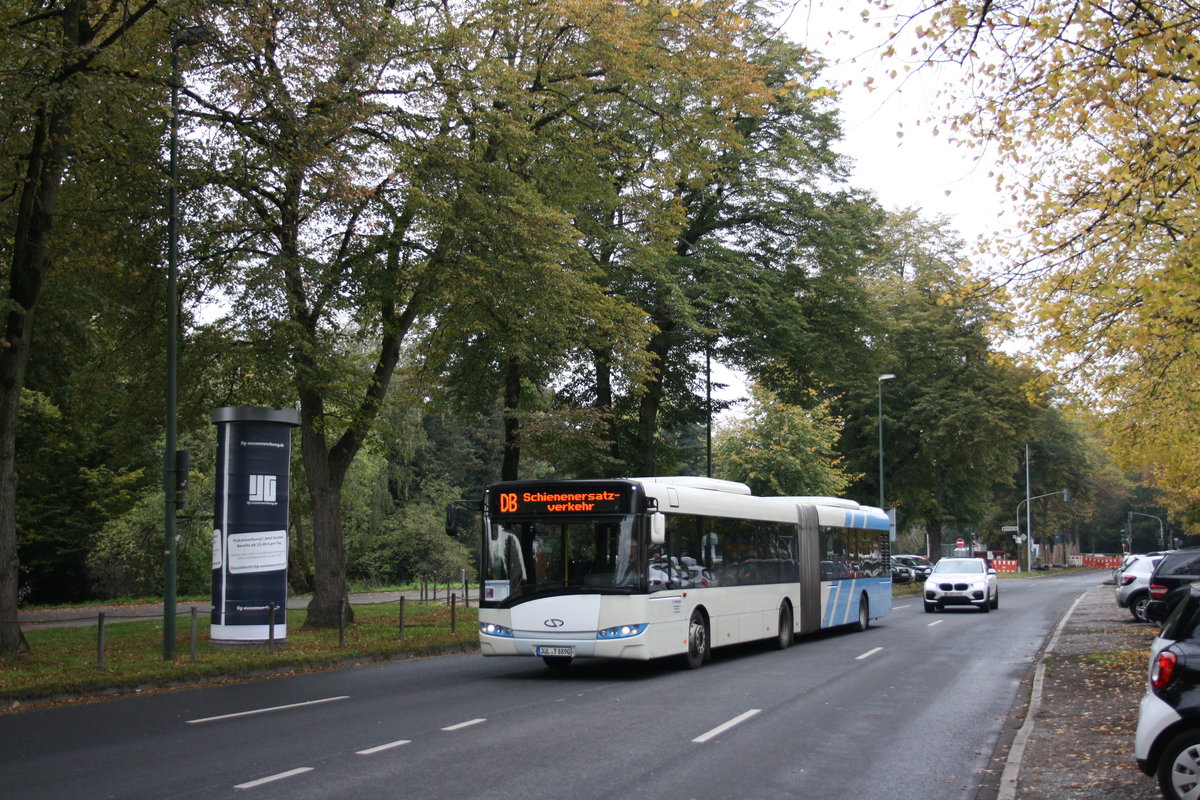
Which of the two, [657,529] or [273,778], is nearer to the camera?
[273,778]

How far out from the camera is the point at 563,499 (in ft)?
52.5

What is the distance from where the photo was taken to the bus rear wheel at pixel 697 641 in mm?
17234

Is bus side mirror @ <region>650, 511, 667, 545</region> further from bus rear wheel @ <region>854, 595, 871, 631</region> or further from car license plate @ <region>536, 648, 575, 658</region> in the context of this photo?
bus rear wheel @ <region>854, 595, 871, 631</region>

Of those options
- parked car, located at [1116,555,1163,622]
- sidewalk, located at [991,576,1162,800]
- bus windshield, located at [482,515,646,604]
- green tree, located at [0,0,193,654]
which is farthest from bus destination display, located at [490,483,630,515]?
parked car, located at [1116,555,1163,622]

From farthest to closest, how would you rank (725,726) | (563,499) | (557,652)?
1. (563,499)
2. (557,652)
3. (725,726)

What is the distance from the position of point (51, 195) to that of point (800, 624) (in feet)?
52.8

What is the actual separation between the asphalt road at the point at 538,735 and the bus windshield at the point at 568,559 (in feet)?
4.54

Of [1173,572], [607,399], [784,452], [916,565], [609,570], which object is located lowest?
[916,565]

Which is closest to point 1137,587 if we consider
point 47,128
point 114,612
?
point 47,128

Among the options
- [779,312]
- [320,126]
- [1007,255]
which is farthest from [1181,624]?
[779,312]

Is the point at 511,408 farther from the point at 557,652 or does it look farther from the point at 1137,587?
the point at 1137,587

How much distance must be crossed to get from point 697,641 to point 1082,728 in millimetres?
7330

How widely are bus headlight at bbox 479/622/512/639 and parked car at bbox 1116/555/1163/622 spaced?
18.0m

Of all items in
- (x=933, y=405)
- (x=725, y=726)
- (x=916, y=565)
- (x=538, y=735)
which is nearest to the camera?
(x=538, y=735)
